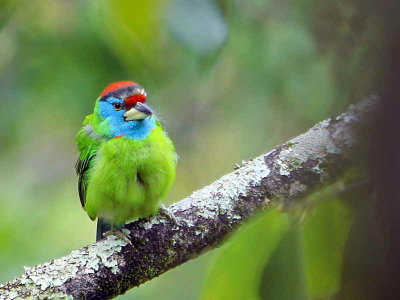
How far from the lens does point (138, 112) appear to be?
283 centimetres

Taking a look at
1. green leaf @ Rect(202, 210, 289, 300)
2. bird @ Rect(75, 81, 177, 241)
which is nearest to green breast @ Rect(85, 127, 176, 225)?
bird @ Rect(75, 81, 177, 241)

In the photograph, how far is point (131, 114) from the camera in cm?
283

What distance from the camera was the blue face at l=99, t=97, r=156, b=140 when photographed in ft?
9.08

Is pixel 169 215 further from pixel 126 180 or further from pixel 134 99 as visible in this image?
pixel 134 99

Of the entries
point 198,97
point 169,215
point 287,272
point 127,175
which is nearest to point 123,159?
point 127,175

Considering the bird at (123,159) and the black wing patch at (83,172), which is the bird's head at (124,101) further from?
the black wing patch at (83,172)

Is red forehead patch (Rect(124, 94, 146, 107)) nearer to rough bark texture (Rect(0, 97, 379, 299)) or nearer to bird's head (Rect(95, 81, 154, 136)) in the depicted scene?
bird's head (Rect(95, 81, 154, 136))

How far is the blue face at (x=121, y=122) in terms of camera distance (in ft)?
9.08

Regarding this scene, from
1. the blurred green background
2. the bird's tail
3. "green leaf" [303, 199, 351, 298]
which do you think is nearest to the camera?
"green leaf" [303, 199, 351, 298]

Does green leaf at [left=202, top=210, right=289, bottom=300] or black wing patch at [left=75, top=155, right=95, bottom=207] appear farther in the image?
black wing patch at [left=75, top=155, right=95, bottom=207]

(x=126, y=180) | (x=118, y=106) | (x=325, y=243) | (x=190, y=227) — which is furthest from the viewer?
(x=118, y=106)

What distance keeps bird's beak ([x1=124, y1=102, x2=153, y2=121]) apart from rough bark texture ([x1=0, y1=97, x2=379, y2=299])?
2.06 feet

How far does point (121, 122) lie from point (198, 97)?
1910 millimetres

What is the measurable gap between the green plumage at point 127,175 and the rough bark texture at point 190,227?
22cm
